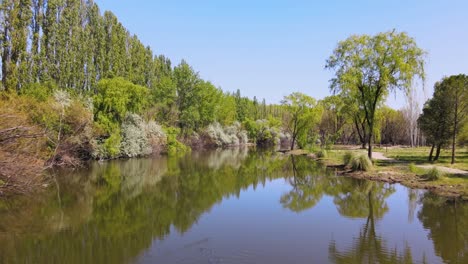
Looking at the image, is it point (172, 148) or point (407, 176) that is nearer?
point (407, 176)

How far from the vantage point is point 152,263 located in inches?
371

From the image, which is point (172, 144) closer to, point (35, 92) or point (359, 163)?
point (35, 92)

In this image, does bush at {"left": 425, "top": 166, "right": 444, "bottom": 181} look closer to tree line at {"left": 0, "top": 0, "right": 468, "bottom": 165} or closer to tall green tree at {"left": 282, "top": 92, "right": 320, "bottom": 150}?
tree line at {"left": 0, "top": 0, "right": 468, "bottom": 165}

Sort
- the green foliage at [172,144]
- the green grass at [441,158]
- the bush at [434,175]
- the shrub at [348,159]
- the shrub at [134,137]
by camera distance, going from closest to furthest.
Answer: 1. the bush at [434,175]
2. the green grass at [441,158]
3. the shrub at [348,159]
4. the shrub at [134,137]
5. the green foliage at [172,144]

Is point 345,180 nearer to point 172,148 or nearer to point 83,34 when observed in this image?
point 172,148

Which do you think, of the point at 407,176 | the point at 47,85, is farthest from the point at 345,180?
the point at 47,85

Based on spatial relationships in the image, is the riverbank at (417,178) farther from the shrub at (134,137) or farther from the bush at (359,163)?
the shrub at (134,137)

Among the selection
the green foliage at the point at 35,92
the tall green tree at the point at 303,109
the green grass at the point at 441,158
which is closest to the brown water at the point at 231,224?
the green grass at the point at 441,158

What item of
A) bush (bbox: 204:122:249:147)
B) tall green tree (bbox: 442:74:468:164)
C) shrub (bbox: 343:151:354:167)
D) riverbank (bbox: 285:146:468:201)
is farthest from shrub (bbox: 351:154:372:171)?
bush (bbox: 204:122:249:147)

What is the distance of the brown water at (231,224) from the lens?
33.7 feet

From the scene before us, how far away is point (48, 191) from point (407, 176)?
79.9 feet

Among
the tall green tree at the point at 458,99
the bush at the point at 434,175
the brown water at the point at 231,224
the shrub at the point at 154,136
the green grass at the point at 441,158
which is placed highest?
the tall green tree at the point at 458,99

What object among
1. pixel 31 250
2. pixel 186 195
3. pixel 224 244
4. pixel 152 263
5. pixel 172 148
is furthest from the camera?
pixel 172 148

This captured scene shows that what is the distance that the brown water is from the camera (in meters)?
10.3
